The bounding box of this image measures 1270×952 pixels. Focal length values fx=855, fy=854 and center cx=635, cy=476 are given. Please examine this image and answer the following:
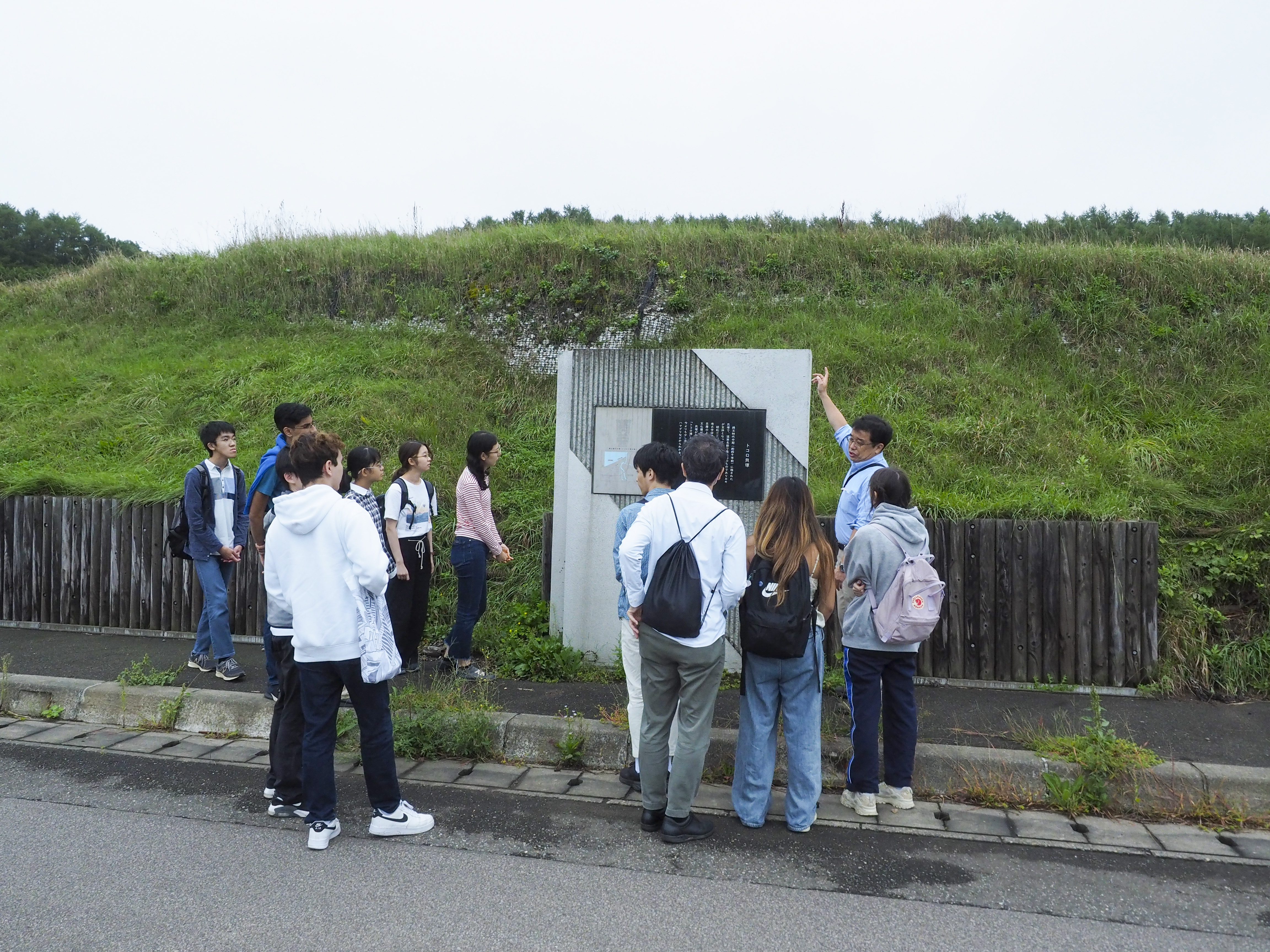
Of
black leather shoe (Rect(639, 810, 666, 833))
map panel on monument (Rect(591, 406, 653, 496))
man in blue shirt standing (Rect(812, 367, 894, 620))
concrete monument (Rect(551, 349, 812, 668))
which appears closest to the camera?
black leather shoe (Rect(639, 810, 666, 833))

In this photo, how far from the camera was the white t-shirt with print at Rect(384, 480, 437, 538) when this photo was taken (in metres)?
6.11

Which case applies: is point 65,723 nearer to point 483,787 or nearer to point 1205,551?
point 483,787

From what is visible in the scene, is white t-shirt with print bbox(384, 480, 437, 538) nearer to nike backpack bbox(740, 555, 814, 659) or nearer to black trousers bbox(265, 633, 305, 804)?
black trousers bbox(265, 633, 305, 804)

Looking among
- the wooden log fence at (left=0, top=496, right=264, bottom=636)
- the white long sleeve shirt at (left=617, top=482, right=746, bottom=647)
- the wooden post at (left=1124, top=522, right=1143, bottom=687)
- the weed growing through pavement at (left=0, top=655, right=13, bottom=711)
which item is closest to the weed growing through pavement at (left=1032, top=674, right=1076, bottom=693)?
the wooden post at (left=1124, top=522, right=1143, bottom=687)

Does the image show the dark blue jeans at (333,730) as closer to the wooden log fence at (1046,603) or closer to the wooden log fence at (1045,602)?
the wooden log fence at (1045,602)

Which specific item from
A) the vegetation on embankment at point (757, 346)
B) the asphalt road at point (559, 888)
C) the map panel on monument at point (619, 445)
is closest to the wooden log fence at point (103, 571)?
the vegetation on embankment at point (757, 346)

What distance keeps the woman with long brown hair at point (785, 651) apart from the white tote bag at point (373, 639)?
173 centimetres

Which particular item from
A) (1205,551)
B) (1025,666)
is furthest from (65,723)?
(1205,551)

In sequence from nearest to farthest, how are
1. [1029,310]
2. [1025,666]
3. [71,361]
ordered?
1. [1025,666]
2. [1029,310]
3. [71,361]

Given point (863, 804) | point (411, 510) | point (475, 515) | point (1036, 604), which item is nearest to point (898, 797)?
point (863, 804)

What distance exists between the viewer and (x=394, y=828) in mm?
4184

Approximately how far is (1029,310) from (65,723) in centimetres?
1101

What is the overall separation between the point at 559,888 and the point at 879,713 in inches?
74.6

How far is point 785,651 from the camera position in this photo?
164 inches
